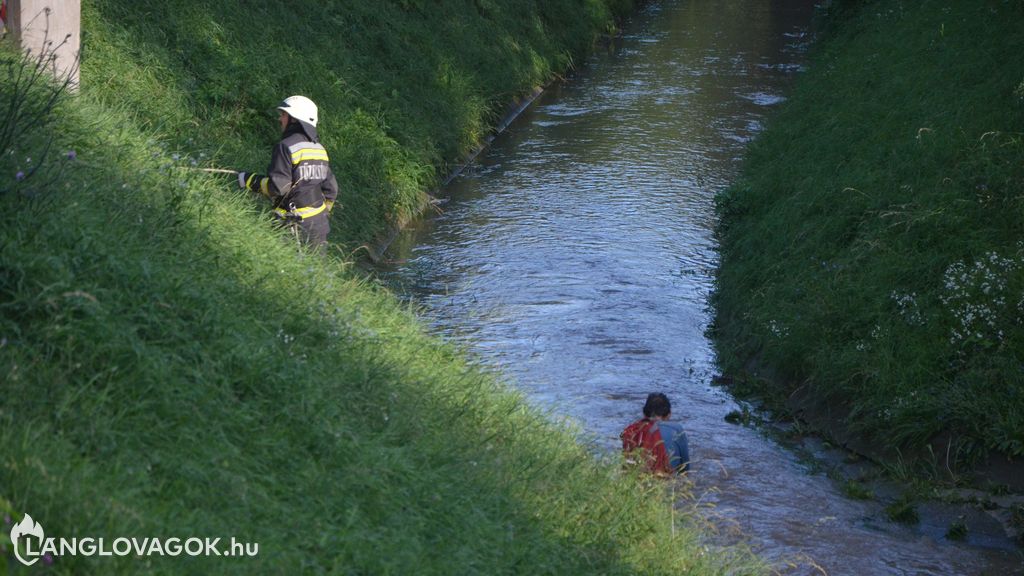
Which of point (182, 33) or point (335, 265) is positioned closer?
point (335, 265)

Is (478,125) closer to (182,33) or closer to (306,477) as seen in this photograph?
(182,33)

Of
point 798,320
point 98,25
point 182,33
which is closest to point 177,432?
point 798,320

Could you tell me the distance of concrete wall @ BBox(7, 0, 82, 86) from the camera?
8.11m

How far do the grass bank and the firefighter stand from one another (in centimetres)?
417

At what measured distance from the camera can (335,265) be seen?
26.3 ft

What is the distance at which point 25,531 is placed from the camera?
358 cm

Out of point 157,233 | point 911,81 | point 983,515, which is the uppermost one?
point 157,233

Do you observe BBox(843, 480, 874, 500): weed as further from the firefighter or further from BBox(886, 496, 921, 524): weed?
the firefighter

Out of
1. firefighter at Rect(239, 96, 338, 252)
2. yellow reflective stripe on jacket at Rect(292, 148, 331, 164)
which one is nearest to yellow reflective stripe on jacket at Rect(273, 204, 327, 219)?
firefighter at Rect(239, 96, 338, 252)

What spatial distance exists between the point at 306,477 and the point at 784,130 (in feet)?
45.5

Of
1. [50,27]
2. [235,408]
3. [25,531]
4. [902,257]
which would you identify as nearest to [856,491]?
[902,257]

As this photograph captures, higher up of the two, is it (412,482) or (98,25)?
(98,25)

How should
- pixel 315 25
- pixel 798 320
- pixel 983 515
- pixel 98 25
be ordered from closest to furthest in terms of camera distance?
pixel 983 515, pixel 798 320, pixel 98 25, pixel 315 25

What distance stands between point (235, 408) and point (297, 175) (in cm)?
366
